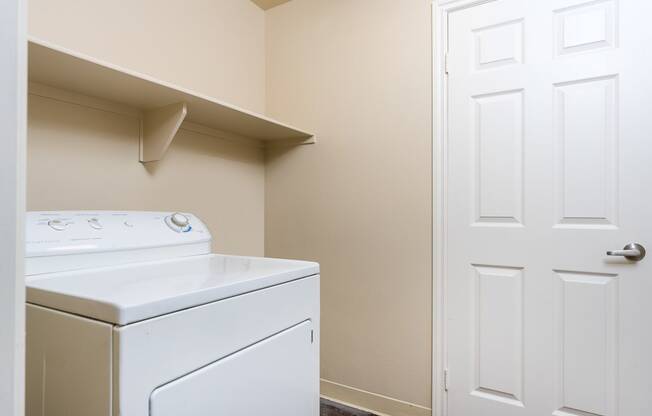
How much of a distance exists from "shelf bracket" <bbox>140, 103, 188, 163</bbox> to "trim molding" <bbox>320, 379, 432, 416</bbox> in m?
1.56

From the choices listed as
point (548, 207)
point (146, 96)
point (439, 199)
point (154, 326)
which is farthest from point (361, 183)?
point (154, 326)

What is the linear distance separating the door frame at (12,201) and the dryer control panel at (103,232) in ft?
1.81

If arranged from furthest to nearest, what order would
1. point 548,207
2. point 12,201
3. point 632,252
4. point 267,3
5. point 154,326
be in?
point 267,3 < point 548,207 < point 632,252 < point 154,326 < point 12,201

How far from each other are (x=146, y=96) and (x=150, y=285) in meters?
0.91

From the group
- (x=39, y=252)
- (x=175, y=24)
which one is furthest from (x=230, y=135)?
(x=39, y=252)

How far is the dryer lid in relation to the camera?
0.71 meters

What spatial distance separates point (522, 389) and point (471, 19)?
173 centimetres

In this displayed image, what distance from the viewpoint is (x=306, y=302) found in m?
1.15

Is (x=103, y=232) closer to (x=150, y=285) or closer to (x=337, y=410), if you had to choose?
(x=150, y=285)

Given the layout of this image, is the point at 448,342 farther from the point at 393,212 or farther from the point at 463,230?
the point at 393,212

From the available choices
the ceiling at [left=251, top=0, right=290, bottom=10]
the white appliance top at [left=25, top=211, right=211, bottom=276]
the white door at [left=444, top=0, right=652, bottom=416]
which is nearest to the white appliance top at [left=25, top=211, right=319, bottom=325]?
the white appliance top at [left=25, top=211, right=211, bottom=276]

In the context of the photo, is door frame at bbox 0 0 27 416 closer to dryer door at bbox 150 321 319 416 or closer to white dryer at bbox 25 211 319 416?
white dryer at bbox 25 211 319 416

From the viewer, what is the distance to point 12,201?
0.50m

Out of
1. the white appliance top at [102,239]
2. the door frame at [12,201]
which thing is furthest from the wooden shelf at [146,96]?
the door frame at [12,201]
